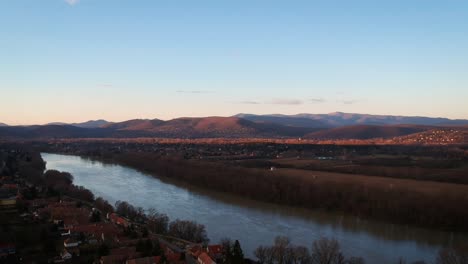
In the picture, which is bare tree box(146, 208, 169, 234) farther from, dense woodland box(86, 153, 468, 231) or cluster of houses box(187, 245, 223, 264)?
dense woodland box(86, 153, 468, 231)

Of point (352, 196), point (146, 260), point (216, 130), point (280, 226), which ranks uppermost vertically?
point (216, 130)

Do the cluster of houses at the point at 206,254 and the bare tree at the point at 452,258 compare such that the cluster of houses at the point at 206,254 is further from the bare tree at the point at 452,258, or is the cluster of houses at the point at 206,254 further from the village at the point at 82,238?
the bare tree at the point at 452,258

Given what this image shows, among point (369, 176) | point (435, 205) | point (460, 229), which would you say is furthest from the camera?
point (369, 176)

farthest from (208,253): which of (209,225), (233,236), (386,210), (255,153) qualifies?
(255,153)

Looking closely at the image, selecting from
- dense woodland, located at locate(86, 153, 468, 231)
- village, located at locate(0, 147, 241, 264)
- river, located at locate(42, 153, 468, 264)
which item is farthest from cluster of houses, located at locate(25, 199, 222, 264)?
dense woodland, located at locate(86, 153, 468, 231)

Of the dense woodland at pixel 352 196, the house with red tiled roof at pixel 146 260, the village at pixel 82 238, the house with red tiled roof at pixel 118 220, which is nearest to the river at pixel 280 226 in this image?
the dense woodland at pixel 352 196

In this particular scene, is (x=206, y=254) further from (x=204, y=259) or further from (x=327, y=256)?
(x=327, y=256)

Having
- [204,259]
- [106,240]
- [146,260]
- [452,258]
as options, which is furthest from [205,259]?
[452,258]

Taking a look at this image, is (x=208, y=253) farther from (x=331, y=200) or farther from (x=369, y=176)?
(x=369, y=176)
